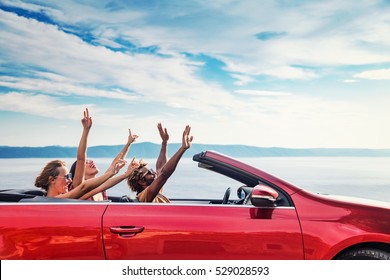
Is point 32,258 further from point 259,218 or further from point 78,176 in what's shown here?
point 259,218

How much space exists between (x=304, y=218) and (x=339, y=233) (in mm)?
279

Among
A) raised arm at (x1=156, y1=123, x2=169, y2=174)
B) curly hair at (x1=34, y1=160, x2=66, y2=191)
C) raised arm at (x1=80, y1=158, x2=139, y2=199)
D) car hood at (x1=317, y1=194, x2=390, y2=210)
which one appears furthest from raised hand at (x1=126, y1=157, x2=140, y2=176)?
car hood at (x1=317, y1=194, x2=390, y2=210)

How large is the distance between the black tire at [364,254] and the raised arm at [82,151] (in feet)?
7.86

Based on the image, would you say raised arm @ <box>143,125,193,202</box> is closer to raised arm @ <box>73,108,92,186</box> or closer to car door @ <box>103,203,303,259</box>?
car door @ <box>103,203,303,259</box>

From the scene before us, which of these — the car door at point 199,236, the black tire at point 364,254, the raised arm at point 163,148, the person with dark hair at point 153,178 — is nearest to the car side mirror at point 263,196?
the car door at point 199,236

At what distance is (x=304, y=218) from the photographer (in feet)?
13.0

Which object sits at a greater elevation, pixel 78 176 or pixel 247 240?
pixel 78 176

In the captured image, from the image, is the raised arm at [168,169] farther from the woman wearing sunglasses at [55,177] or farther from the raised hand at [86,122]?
the raised hand at [86,122]

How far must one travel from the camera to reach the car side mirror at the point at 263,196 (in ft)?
12.6

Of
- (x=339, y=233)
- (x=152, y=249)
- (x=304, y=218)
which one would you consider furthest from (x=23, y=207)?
(x=339, y=233)

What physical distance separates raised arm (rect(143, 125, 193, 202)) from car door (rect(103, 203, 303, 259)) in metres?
0.31

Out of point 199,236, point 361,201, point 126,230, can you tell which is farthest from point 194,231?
point 361,201

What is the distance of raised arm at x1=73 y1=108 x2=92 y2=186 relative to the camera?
192 inches

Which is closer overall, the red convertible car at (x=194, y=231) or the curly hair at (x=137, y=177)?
the red convertible car at (x=194, y=231)
